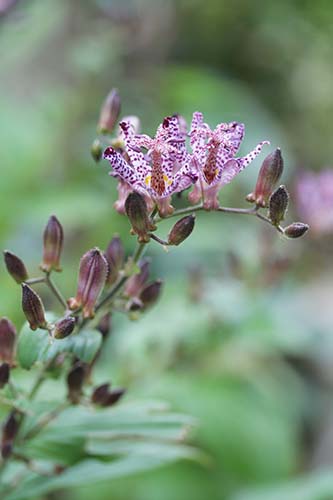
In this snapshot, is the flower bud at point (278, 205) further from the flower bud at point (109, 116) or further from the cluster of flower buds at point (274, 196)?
the flower bud at point (109, 116)

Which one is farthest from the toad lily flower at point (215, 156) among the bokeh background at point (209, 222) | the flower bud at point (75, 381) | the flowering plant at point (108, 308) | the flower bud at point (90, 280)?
the bokeh background at point (209, 222)

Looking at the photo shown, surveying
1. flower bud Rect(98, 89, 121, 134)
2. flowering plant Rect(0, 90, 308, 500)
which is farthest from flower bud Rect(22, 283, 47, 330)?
flower bud Rect(98, 89, 121, 134)

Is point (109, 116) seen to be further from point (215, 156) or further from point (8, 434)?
point (8, 434)

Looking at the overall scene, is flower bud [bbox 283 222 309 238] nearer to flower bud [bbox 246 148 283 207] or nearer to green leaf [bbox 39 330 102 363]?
flower bud [bbox 246 148 283 207]

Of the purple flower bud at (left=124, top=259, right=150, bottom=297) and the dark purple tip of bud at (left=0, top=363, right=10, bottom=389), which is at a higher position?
the purple flower bud at (left=124, top=259, right=150, bottom=297)

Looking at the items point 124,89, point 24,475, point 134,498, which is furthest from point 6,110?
point 24,475

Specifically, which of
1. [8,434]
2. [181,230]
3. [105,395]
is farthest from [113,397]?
[181,230]
